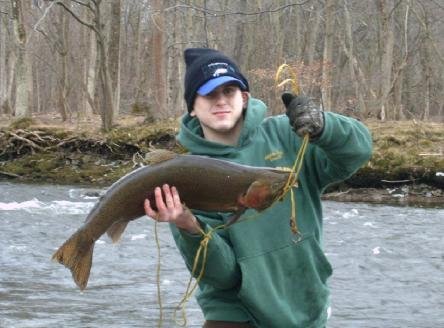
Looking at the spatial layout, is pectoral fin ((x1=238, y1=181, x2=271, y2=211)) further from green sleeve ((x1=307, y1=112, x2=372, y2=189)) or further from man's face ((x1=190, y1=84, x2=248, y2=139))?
man's face ((x1=190, y1=84, x2=248, y2=139))

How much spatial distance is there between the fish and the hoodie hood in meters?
0.29

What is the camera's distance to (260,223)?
363cm

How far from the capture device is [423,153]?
1897 centimetres

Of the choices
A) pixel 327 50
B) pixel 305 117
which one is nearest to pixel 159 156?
pixel 305 117

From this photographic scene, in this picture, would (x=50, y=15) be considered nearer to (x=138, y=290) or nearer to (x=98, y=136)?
(x=98, y=136)

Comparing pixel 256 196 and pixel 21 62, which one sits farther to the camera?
pixel 21 62

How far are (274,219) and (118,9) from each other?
22777mm

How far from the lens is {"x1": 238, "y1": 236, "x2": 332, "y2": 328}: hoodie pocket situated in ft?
11.6

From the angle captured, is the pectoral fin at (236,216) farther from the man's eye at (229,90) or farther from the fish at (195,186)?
the man's eye at (229,90)

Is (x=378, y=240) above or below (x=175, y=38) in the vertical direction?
below

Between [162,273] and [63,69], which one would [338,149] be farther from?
[63,69]

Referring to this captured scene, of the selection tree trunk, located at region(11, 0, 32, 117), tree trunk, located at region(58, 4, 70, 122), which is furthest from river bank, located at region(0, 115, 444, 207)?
tree trunk, located at region(58, 4, 70, 122)

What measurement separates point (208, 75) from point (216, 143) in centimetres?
31

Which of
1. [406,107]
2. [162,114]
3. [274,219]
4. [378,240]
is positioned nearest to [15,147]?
[162,114]
